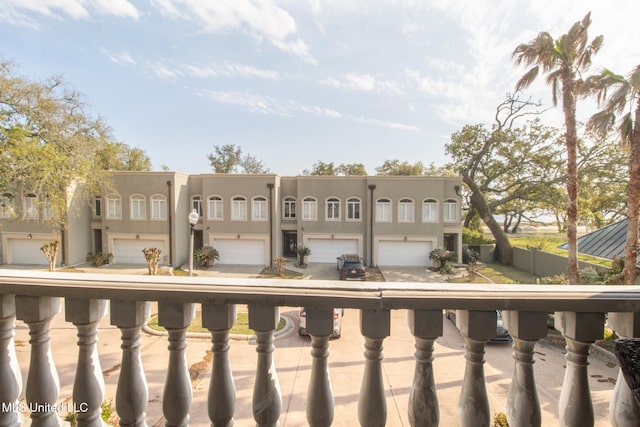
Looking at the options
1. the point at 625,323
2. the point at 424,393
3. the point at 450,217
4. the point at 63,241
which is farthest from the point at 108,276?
the point at 63,241

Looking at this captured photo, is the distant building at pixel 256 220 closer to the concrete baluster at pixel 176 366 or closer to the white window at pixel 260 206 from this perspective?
the white window at pixel 260 206

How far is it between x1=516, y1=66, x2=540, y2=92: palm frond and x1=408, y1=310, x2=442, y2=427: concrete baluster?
14.0 metres

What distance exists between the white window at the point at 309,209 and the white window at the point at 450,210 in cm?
760

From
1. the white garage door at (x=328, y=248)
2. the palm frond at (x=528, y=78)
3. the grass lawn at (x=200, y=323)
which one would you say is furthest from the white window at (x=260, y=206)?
the palm frond at (x=528, y=78)

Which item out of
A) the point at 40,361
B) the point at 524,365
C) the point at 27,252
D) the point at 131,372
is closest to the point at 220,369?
the point at 131,372

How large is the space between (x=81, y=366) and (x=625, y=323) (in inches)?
85.4

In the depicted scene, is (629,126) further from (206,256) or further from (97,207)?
(97,207)

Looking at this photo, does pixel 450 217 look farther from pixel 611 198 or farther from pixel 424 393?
A: pixel 424 393

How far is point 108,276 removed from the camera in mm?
1274

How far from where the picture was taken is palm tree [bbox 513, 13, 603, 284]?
33.7ft

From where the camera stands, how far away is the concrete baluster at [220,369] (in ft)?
3.89

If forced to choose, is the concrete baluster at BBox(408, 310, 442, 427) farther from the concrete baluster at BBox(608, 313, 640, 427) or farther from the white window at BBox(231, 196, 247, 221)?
the white window at BBox(231, 196, 247, 221)

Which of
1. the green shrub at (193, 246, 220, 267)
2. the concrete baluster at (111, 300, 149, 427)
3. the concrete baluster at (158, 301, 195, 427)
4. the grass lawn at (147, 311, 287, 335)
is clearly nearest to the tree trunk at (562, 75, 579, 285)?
the grass lawn at (147, 311, 287, 335)

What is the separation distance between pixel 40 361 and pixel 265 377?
3.25 ft
